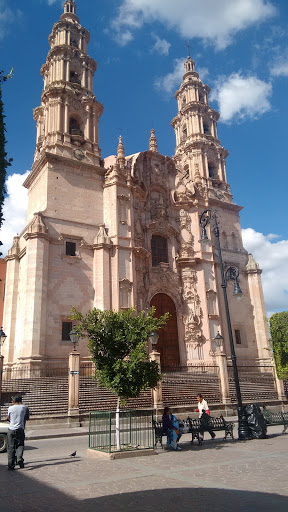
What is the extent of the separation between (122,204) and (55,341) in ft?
36.6

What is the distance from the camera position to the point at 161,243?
33.2m

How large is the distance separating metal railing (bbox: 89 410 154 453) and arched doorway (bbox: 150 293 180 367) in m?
17.7

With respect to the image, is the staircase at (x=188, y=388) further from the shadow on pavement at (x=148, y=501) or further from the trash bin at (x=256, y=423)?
the shadow on pavement at (x=148, y=501)

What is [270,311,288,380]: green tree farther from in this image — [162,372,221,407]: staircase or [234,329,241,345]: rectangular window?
[234,329,241,345]: rectangular window

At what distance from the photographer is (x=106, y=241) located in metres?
28.1

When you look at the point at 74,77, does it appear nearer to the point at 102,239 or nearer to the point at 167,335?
the point at 102,239

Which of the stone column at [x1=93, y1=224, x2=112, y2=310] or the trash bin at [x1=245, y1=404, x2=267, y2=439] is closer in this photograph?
the trash bin at [x1=245, y1=404, x2=267, y2=439]

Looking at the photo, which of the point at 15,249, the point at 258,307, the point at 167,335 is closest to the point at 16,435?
the point at 167,335

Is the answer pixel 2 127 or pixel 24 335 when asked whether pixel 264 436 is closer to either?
pixel 2 127

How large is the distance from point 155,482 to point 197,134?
36.8m

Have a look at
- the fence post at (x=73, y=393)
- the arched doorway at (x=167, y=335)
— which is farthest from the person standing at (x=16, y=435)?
the arched doorway at (x=167, y=335)

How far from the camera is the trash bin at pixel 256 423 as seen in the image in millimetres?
13602

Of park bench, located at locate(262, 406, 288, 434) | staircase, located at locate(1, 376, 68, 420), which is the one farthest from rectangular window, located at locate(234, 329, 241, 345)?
park bench, located at locate(262, 406, 288, 434)

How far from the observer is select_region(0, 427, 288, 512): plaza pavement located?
20.0 feet
